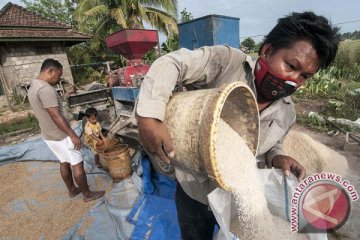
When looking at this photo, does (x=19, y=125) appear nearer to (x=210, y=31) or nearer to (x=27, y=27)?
(x=27, y=27)

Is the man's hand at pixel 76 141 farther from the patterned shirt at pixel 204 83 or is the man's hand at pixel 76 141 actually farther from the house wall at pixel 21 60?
the house wall at pixel 21 60

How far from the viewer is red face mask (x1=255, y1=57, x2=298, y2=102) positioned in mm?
1167

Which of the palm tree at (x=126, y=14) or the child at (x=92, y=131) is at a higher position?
the palm tree at (x=126, y=14)

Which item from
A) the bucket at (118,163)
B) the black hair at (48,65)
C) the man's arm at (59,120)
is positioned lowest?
the bucket at (118,163)

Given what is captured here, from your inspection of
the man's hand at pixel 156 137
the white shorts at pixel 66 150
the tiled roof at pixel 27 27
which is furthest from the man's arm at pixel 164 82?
the tiled roof at pixel 27 27

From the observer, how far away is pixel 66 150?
3.23 metres

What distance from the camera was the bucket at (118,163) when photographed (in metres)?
3.56

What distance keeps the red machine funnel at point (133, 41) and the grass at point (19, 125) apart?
14.3 ft

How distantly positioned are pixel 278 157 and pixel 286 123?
0.19m

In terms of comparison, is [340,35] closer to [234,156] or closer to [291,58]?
[291,58]

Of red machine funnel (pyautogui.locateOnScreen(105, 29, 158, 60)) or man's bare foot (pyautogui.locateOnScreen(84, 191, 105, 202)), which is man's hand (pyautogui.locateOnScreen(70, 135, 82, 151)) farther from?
red machine funnel (pyautogui.locateOnScreen(105, 29, 158, 60))

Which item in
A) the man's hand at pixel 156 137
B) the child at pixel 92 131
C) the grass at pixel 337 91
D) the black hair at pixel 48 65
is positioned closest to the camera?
the man's hand at pixel 156 137

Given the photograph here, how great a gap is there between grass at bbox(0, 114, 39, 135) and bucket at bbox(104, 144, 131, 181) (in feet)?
16.3

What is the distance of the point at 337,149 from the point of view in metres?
3.85
